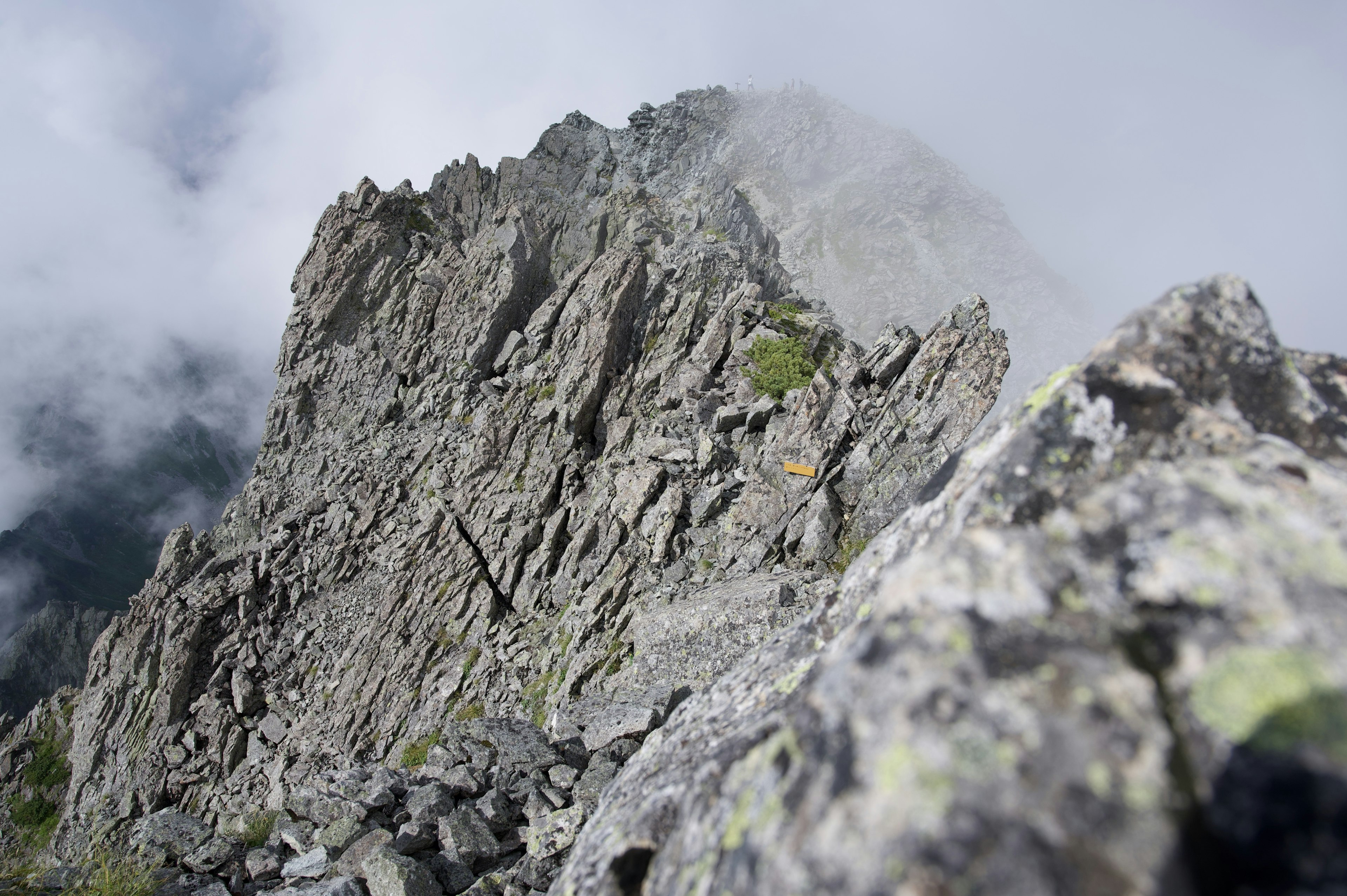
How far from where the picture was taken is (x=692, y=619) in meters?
12.7

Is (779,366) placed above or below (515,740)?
above

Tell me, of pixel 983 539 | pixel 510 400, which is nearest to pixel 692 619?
pixel 983 539

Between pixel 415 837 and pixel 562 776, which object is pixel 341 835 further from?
pixel 562 776

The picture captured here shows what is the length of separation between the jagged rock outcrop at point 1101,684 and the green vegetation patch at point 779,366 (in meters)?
18.1

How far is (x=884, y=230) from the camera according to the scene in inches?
3939

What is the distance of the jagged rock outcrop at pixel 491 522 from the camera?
1328cm

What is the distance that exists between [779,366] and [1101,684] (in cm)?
2104

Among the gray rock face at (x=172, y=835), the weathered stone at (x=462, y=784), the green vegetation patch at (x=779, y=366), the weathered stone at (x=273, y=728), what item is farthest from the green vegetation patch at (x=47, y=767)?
the green vegetation patch at (x=779, y=366)

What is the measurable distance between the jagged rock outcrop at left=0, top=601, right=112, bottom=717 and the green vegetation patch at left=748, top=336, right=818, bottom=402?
78086 millimetres

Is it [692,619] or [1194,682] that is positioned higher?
[692,619]

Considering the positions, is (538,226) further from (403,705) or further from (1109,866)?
(1109,866)

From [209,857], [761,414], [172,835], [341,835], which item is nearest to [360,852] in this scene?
[341,835]

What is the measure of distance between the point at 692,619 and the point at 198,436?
104 meters

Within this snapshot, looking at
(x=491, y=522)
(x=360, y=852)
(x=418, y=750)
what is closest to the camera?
(x=360, y=852)
